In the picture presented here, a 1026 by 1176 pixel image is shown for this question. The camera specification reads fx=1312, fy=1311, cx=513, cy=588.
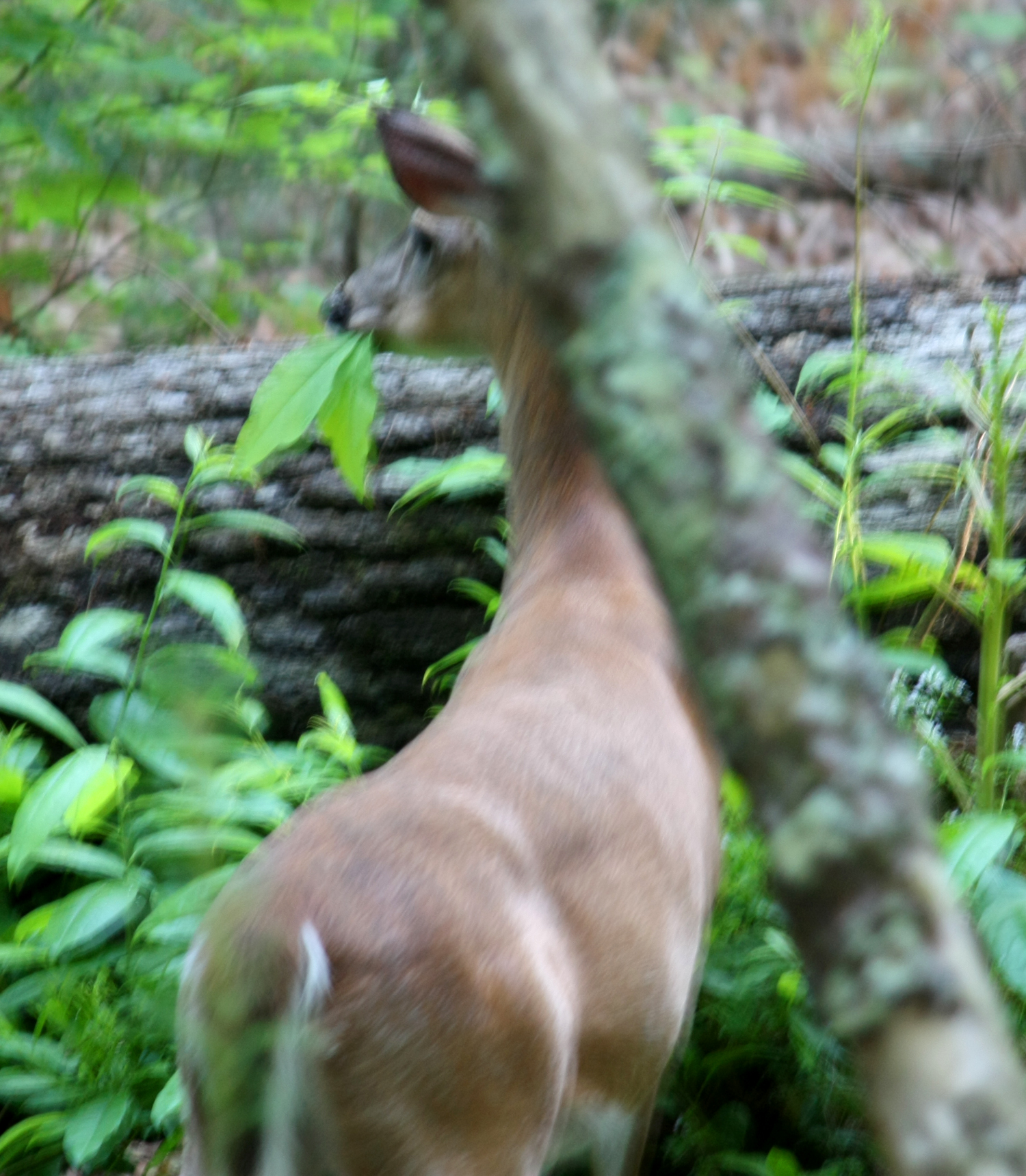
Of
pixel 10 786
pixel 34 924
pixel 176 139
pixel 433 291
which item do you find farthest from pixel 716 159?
pixel 176 139

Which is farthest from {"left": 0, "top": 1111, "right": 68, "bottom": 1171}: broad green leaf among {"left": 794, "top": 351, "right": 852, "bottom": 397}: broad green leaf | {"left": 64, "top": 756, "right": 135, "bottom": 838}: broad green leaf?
{"left": 794, "top": 351, "right": 852, "bottom": 397}: broad green leaf

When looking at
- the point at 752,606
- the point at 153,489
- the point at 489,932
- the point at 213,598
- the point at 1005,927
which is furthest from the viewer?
the point at 153,489

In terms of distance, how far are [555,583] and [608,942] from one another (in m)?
1.02

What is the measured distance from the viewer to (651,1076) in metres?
2.24

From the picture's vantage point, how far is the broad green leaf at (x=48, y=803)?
286cm

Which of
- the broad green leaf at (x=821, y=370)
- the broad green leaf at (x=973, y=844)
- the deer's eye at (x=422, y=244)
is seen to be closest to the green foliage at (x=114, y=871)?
the deer's eye at (x=422, y=244)

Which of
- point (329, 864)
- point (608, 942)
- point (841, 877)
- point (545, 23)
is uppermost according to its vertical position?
point (545, 23)

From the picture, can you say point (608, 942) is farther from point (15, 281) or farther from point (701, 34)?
point (701, 34)

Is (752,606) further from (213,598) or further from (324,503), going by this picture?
(324,503)

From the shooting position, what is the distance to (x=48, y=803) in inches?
119

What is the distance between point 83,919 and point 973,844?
1.91 metres

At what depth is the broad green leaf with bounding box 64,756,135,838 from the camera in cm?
304

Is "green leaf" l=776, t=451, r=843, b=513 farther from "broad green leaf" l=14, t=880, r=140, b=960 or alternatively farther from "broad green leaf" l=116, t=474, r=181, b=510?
"broad green leaf" l=14, t=880, r=140, b=960

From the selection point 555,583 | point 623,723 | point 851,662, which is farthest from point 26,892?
point 851,662
